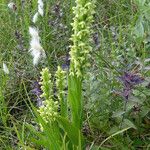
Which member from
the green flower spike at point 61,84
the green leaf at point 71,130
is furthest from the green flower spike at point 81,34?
the green leaf at point 71,130

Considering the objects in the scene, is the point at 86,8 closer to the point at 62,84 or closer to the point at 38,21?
the point at 62,84

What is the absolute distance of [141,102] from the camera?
6.12ft

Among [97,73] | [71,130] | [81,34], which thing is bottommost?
[71,130]

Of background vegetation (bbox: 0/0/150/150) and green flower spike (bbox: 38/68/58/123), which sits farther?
background vegetation (bbox: 0/0/150/150)

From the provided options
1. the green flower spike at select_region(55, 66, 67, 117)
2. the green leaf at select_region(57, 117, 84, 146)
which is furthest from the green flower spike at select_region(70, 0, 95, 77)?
the green leaf at select_region(57, 117, 84, 146)

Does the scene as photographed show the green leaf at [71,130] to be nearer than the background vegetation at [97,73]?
Yes

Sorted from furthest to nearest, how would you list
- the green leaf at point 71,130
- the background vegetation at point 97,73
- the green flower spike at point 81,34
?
the background vegetation at point 97,73 < the green leaf at point 71,130 < the green flower spike at point 81,34

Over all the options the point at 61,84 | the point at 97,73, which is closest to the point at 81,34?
the point at 61,84

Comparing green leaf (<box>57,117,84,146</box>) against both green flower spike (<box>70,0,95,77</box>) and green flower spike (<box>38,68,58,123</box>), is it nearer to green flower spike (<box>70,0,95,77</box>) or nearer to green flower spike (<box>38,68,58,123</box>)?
green flower spike (<box>38,68,58,123</box>)

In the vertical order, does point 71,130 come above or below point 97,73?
below

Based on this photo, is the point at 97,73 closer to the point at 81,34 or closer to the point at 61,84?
the point at 61,84

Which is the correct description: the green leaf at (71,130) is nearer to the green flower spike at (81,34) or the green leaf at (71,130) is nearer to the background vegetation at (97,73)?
the background vegetation at (97,73)

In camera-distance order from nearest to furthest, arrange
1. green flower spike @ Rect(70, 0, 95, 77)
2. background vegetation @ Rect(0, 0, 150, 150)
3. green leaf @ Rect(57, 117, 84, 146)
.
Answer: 1. green flower spike @ Rect(70, 0, 95, 77)
2. green leaf @ Rect(57, 117, 84, 146)
3. background vegetation @ Rect(0, 0, 150, 150)

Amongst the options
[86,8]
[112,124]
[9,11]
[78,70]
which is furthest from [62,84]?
[9,11]
